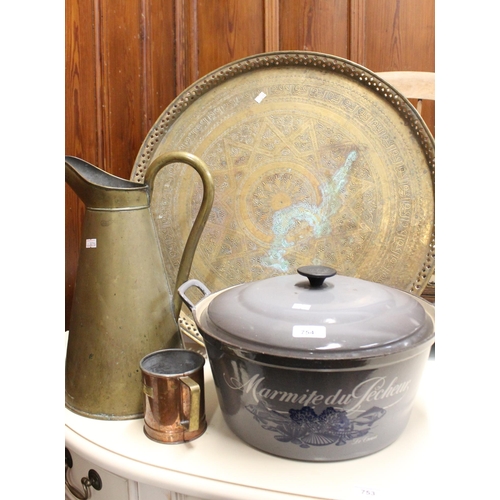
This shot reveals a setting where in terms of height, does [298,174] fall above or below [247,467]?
above

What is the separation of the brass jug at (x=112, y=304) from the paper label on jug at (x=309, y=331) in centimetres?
27

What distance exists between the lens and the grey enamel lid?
0.60m

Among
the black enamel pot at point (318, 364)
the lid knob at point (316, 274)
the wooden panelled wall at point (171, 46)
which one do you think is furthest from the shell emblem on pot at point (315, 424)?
the wooden panelled wall at point (171, 46)

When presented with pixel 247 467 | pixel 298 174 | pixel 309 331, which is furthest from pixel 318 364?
pixel 298 174

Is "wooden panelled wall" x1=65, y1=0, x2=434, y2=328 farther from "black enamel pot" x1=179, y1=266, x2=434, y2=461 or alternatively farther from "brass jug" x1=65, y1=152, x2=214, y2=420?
"black enamel pot" x1=179, y1=266, x2=434, y2=461

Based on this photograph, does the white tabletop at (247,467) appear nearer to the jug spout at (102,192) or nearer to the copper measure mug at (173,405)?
the copper measure mug at (173,405)

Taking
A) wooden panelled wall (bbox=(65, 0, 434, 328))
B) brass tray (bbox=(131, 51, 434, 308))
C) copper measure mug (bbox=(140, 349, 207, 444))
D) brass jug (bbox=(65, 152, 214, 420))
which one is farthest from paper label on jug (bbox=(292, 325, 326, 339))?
wooden panelled wall (bbox=(65, 0, 434, 328))

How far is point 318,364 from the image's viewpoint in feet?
1.94

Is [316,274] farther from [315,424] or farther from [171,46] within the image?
[171,46]

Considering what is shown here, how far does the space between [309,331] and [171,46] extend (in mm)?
894

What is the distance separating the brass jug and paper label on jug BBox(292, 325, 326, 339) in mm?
274
